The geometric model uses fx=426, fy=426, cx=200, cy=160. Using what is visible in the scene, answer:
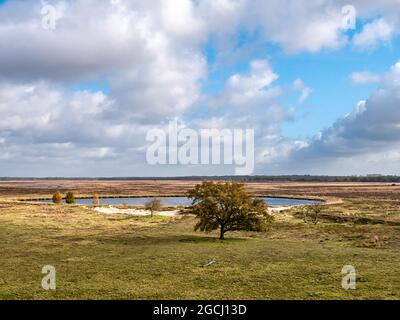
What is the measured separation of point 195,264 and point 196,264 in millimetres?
75

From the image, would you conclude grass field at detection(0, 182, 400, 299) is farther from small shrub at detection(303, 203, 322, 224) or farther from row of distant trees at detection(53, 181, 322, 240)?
small shrub at detection(303, 203, 322, 224)

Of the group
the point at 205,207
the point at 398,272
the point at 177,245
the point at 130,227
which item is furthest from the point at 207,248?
the point at 130,227

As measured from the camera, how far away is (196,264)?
31812 mm

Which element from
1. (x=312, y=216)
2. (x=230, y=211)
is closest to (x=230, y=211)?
(x=230, y=211)

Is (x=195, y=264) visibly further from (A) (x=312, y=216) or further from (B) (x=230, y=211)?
(A) (x=312, y=216)

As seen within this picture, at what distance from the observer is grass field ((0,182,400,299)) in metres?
24.2

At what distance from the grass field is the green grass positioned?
6 cm

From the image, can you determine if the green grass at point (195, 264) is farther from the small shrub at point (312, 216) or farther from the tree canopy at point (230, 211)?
the small shrub at point (312, 216)

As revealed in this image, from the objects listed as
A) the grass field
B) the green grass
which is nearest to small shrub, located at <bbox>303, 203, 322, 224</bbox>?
the grass field
